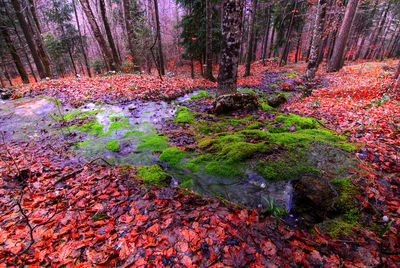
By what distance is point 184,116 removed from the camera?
6582mm

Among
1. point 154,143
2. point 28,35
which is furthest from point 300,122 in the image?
point 28,35

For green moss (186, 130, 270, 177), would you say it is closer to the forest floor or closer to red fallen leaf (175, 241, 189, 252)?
the forest floor

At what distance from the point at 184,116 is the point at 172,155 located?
266 centimetres

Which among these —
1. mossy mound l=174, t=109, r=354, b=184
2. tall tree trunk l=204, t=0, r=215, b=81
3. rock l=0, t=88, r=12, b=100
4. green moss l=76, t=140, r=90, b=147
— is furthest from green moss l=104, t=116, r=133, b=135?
tall tree trunk l=204, t=0, r=215, b=81

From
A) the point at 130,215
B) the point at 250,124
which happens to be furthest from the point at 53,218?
the point at 250,124

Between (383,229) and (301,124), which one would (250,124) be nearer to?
(301,124)

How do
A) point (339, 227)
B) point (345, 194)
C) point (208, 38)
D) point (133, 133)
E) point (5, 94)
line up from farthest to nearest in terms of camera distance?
point (208, 38) → point (5, 94) → point (133, 133) → point (345, 194) → point (339, 227)

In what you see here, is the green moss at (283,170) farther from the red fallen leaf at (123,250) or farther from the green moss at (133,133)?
the green moss at (133,133)

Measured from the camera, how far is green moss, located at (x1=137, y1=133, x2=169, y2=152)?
4.59 m

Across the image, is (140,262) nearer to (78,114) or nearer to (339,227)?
(339,227)

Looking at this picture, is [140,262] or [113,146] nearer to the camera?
[140,262]

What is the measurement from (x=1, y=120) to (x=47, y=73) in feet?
31.9

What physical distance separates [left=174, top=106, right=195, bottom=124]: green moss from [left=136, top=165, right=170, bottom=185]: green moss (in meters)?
2.72

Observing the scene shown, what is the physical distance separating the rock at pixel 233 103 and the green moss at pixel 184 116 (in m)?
1.05
